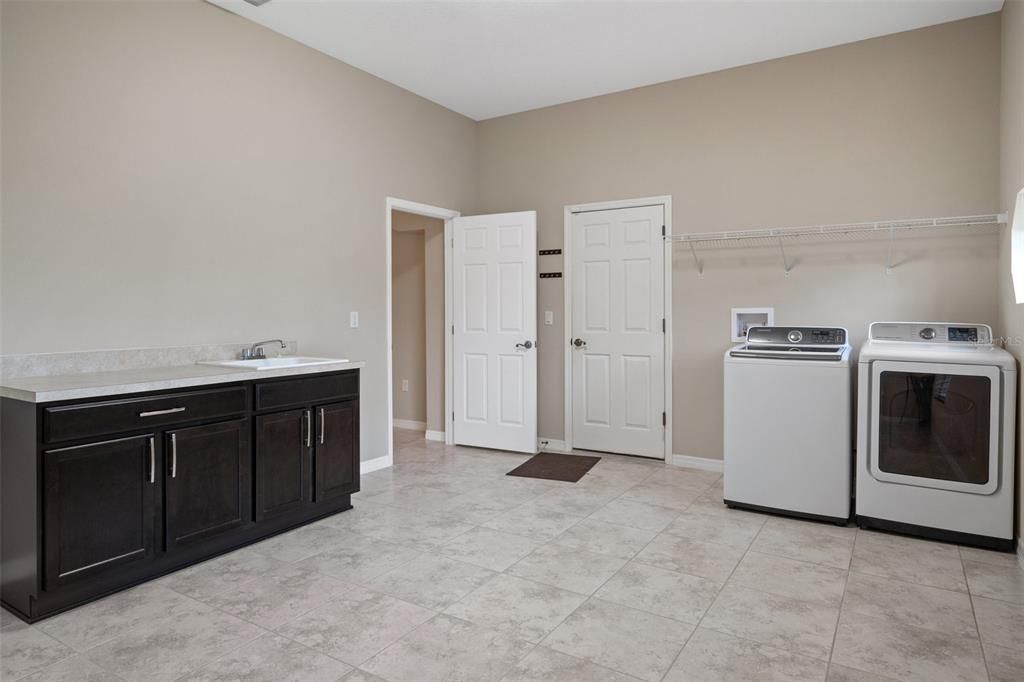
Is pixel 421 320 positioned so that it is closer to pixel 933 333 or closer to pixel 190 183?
pixel 190 183

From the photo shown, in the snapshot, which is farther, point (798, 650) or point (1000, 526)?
point (1000, 526)

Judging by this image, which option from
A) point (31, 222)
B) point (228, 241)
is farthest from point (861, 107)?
point (31, 222)

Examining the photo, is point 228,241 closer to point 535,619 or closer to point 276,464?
point 276,464

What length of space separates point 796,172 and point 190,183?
3.87 m

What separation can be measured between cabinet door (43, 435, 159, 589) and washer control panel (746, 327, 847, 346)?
3427mm

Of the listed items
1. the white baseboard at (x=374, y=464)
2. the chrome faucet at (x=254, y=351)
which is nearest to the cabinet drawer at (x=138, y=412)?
the chrome faucet at (x=254, y=351)

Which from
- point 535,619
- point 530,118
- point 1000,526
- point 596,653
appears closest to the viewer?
point 596,653

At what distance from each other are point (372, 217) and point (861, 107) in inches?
136

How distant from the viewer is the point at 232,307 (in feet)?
11.9

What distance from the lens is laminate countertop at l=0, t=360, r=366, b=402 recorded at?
235 cm

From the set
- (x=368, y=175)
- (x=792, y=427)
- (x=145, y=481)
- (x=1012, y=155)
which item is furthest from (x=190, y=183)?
(x=1012, y=155)

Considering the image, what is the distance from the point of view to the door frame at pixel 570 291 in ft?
15.6

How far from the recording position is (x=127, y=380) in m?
2.68

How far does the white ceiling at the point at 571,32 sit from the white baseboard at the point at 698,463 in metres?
2.91
